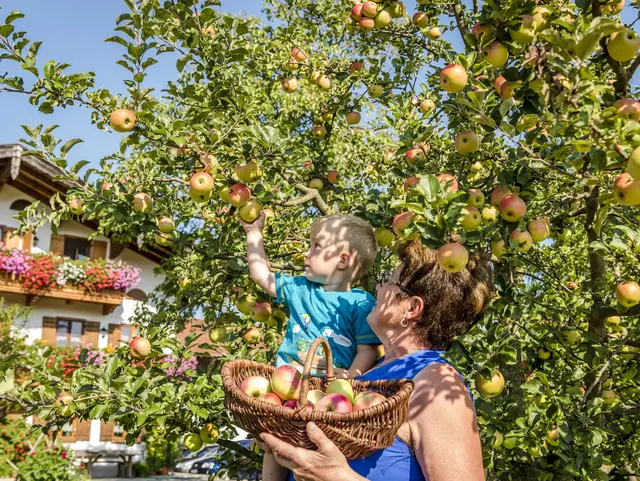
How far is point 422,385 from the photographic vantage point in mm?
1753

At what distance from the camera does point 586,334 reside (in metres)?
3.11

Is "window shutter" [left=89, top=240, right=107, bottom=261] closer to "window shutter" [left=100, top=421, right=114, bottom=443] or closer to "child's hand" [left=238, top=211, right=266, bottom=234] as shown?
"window shutter" [left=100, top=421, right=114, bottom=443]

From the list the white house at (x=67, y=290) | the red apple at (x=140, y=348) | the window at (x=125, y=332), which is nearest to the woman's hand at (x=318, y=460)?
the red apple at (x=140, y=348)

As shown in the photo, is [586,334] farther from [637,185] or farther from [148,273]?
[148,273]

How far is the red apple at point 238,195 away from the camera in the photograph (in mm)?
3041

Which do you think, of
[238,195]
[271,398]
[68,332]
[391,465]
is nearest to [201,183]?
[238,195]

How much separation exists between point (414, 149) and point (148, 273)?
1706cm

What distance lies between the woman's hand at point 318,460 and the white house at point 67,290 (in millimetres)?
14487

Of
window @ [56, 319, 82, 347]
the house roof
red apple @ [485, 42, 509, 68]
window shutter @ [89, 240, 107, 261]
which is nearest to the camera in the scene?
red apple @ [485, 42, 509, 68]

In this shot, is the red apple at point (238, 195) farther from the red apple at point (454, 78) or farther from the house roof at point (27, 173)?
the house roof at point (27, 173)

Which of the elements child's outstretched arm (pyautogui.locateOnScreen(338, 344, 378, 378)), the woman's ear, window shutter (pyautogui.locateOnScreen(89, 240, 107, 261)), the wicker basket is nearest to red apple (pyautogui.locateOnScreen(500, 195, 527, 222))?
the woman's ear

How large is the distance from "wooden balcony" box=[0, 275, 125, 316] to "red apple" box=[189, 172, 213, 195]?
14.5 metres

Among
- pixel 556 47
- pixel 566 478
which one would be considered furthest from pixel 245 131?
pixel 566 478

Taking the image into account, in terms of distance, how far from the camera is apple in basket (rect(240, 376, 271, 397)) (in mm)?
1925
